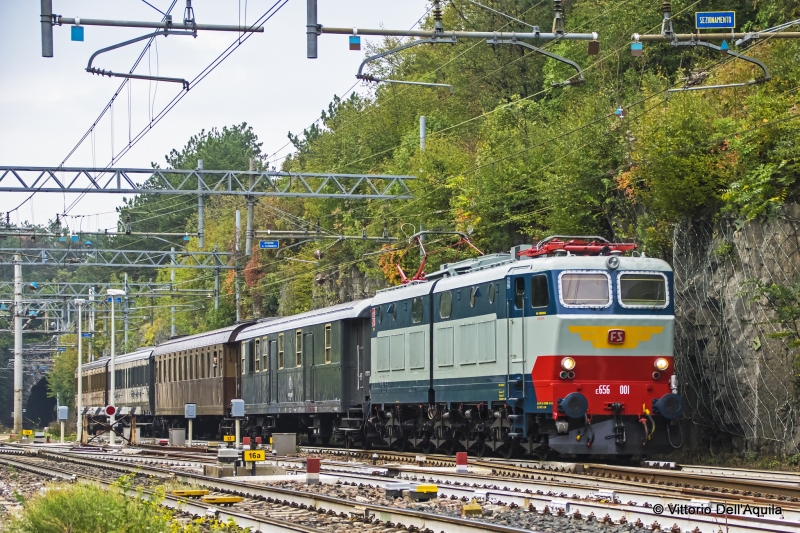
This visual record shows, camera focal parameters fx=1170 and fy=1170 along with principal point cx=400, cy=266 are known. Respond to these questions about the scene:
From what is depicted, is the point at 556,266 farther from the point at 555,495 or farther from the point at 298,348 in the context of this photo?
the point at 298,348

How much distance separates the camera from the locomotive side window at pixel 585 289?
19625 millimetres

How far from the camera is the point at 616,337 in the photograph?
19609 millimetres

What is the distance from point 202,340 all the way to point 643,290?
23738 millimetres

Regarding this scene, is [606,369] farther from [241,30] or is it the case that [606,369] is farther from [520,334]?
[241,30]

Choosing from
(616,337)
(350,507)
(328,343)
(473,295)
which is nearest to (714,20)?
(616,337)

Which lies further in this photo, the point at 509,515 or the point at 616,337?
the point at 616,337

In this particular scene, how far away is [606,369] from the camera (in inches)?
769

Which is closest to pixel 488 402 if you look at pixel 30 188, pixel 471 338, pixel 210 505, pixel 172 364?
pixel 471 338

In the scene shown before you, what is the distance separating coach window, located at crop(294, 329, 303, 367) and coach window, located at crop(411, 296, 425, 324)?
7.57 m

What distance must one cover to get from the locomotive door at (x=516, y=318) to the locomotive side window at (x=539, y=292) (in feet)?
0.59

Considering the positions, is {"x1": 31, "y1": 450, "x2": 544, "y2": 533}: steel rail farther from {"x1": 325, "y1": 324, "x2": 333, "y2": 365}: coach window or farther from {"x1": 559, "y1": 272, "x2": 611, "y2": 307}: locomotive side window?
{"x1": 325, "y1": 324, "x2": 333, "y2": 365}: coach window

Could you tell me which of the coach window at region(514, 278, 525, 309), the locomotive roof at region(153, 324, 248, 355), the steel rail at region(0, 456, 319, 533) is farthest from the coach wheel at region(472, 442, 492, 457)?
the locomotive roof at region(153, 324, 248, 355)

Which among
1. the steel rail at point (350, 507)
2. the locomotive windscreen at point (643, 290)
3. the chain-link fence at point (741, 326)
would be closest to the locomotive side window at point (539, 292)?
the locomotive windscreen at point (643, 290)

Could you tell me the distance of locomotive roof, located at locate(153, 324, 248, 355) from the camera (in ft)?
125
